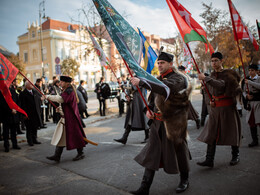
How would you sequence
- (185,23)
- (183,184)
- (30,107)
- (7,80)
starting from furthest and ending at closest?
(30,107) < (7,80) < (185,23) < (183,184)

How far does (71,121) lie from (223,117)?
3.23m

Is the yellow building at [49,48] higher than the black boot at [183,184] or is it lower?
higher

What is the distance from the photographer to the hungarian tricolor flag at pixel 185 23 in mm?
3812

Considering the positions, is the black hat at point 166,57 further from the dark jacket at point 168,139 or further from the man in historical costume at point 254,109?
the man in historical costume at point 254,109

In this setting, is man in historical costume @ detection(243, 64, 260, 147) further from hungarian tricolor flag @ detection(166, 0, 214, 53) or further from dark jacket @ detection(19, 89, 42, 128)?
dark jacket @ detection(19, 89, 42, 128)

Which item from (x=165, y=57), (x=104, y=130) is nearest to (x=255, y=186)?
(x=165, y=57)

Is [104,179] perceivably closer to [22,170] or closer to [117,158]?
[117,158]

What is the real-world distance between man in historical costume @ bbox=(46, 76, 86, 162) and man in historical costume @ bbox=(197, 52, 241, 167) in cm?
267

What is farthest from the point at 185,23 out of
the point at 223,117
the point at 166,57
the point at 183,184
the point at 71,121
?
the point at 71,121

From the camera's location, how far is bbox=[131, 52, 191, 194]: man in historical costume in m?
3.13

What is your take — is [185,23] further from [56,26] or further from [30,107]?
[56,26]

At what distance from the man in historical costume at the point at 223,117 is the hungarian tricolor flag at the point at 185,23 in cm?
59

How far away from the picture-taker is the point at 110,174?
413 centimetres

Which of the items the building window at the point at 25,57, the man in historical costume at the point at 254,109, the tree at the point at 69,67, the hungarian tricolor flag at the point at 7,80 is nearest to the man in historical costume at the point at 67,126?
the hungarian tricolor flag at the point at 7,80
